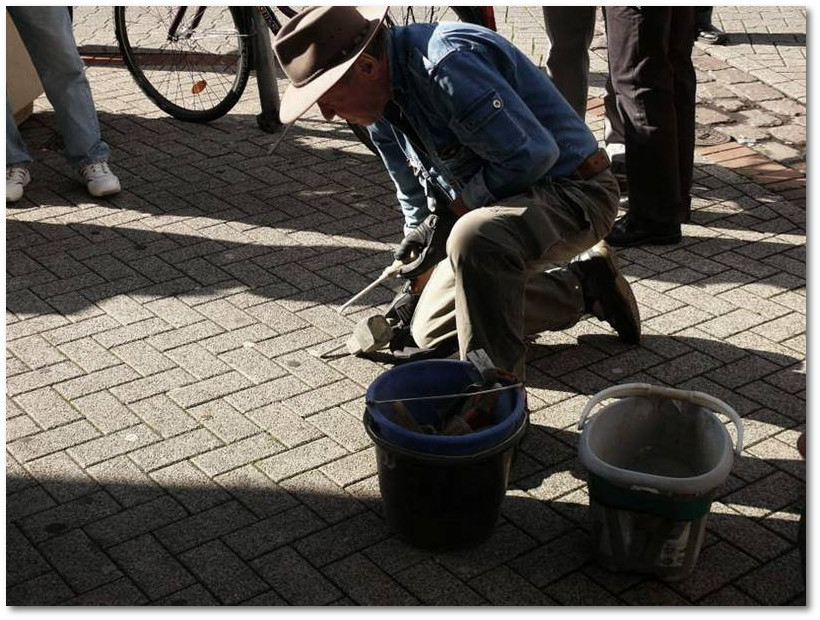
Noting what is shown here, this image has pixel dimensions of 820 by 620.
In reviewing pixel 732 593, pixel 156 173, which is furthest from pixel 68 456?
pixel 156 173

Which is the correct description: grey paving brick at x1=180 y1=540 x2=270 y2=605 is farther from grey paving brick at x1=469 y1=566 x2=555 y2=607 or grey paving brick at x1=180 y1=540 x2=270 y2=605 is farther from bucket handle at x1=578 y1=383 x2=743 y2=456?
bucket handle at x1=578 y1=383 x2=743 y2=456

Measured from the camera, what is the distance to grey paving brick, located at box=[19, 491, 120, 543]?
3912mm

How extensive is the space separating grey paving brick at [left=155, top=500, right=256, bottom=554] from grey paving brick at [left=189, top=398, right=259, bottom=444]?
44 cm

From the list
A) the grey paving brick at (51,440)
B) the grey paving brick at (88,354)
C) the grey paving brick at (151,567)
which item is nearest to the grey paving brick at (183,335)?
the grey paving brick at (88,354)

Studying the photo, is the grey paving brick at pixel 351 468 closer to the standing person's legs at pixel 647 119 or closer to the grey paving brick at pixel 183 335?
the grey paving brick at pixel 183 335

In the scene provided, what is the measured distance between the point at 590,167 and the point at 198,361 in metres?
1.81

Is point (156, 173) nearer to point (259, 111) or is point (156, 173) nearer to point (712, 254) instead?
point (259, 111)

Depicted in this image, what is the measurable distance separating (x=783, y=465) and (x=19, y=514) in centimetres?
263

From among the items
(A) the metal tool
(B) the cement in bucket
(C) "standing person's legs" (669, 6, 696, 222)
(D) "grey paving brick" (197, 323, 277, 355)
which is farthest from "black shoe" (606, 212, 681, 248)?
(B) the cement in bucket

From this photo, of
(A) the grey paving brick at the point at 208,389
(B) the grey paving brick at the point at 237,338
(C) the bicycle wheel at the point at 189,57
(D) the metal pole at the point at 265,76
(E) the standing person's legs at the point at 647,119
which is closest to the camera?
(A) the grey paving brick at the point at 208,389

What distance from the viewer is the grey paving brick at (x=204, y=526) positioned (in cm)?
385

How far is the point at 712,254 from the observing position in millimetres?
5863

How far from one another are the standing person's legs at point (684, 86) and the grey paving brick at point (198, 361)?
101 inches

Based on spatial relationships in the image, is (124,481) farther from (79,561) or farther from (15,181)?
(15,181)
